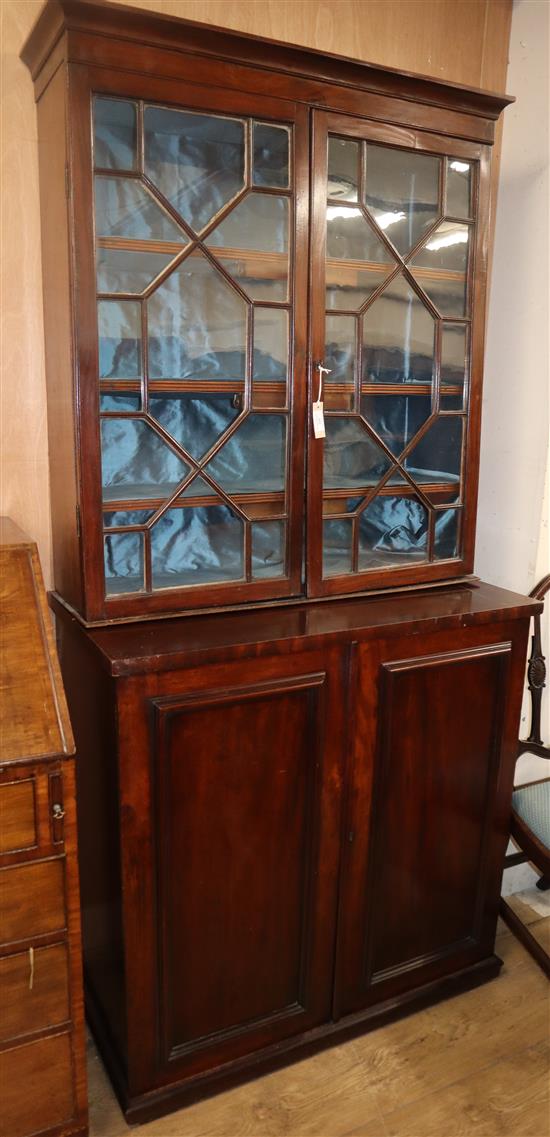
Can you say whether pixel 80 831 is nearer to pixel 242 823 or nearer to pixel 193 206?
pixel 242 823

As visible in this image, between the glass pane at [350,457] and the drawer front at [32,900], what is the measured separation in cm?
91

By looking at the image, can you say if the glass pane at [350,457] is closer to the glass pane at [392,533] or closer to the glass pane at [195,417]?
the glass pane at [392,533]

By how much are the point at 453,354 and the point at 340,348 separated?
0.31 meters

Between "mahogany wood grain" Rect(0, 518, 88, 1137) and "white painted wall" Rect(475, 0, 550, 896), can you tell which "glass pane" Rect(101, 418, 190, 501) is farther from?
"white painted wall" Rect(475, 0, 550, 896)

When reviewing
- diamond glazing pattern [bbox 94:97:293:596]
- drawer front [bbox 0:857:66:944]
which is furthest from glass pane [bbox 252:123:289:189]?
drawer front [bbox 0:857:66:944]

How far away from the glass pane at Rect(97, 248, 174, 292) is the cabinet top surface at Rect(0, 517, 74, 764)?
487mm

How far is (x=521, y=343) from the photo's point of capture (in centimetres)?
219

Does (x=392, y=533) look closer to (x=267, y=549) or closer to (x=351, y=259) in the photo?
(x=267, y=549)

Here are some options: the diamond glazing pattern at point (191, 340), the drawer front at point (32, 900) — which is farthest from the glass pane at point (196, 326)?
the drawer front at point (32, 900)

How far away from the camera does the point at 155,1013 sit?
1606mm

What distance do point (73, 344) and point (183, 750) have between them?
75 centimetres

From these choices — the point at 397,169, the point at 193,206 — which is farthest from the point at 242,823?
the point at 397,169

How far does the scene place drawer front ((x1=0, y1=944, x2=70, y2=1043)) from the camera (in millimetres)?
1393

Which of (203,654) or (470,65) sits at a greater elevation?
(470,65)
